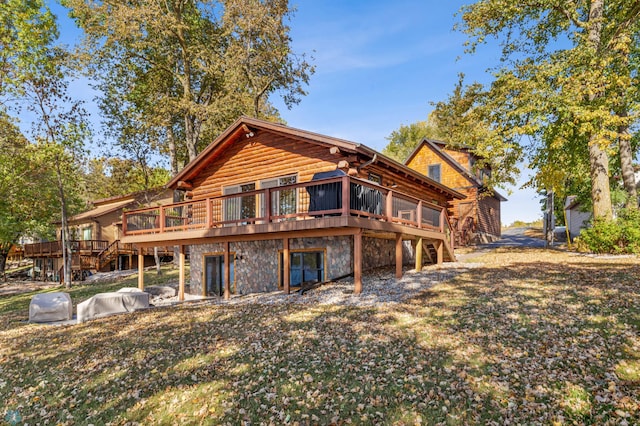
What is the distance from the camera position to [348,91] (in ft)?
91.1

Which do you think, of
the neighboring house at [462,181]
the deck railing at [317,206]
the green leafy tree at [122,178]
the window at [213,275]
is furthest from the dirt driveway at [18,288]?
the neighboring house at [462,181]

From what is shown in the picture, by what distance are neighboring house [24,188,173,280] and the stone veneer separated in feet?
46.2

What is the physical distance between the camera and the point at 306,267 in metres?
14.3

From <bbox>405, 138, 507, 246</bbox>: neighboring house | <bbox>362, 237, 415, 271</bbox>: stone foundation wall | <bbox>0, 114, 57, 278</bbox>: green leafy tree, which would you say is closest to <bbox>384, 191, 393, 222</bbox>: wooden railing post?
<bbox>362, 237, 415, 271</bbox>: stone foundation wall

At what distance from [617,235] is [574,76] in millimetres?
6652

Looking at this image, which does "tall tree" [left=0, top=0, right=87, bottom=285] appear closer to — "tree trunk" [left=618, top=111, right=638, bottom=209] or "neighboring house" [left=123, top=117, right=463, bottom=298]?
"neighboring house" [left=123, top=117, right=463, bottom=298]

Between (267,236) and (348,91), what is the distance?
18352mm

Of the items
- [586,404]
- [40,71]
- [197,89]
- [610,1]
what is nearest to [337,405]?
[586,404]

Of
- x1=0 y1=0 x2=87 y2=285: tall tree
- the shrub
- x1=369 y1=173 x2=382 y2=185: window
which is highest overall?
x1=0 y1=0 x2=87 y2=285: tall tree

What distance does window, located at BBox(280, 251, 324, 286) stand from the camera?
13961 mm

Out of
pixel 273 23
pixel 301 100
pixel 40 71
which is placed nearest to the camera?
pixel 40 71

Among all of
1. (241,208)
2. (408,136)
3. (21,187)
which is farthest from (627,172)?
(408,136)

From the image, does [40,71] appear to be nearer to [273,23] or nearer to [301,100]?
[273,23]

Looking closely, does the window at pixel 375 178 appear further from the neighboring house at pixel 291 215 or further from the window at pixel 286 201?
the window at pixel 286 201
